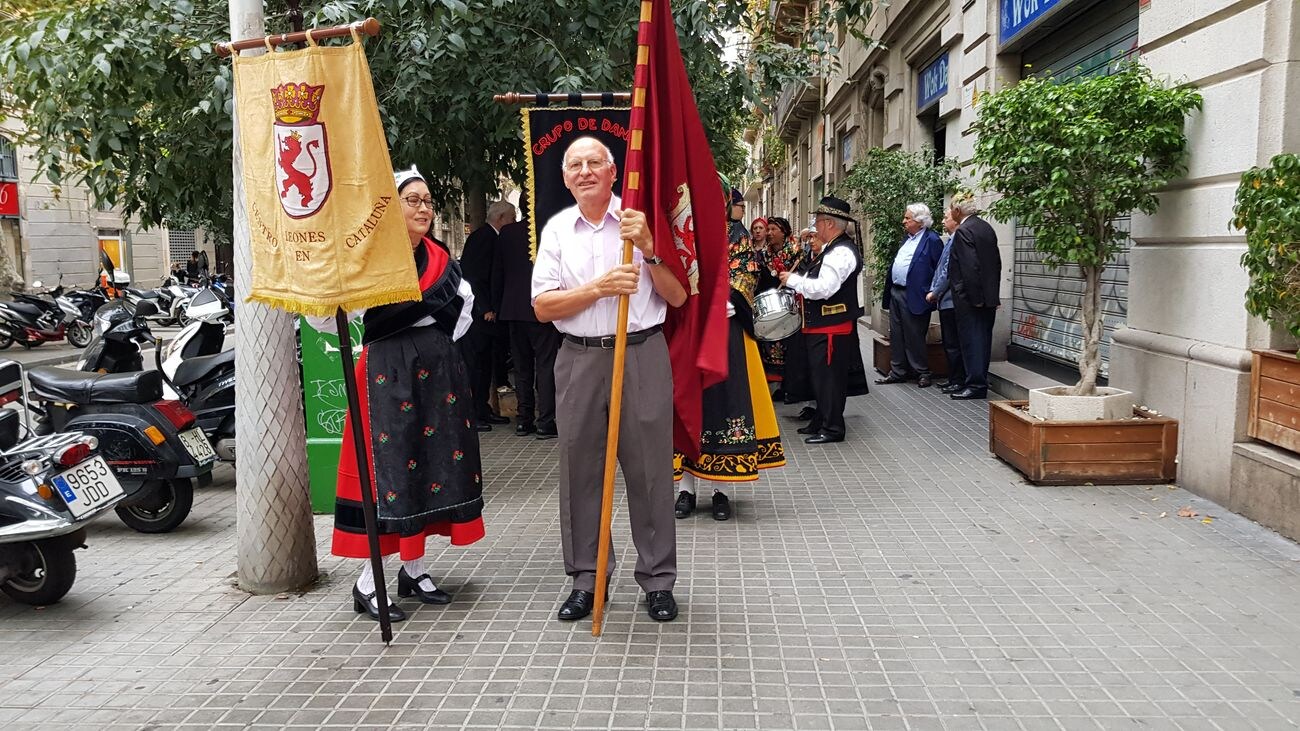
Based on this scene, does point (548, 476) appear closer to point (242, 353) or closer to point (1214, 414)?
point (242, 353)

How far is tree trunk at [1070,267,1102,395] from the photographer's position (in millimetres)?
6523

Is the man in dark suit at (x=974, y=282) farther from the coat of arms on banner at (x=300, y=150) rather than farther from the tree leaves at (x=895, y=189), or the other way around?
the coat of arms on banner at (x=300, y=150)

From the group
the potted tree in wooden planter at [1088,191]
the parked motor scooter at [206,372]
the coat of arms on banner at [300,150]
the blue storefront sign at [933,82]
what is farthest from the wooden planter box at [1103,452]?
the blue storefront sign at [933,82]

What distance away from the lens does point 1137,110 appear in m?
6.02

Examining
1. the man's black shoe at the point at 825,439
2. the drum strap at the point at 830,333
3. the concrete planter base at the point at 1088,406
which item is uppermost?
the drum strap at the point at 830,333

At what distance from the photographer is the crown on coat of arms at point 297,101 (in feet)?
12.0

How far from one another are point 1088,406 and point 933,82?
8572 mm

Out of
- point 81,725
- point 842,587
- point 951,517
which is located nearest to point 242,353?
point 81,725

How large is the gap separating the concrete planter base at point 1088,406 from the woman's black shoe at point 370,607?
4285mm

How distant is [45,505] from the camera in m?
4.42

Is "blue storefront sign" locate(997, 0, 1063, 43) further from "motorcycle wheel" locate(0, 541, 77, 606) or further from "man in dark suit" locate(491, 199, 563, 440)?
"motorcycle wheel" locate(0, 541, 77, 606)

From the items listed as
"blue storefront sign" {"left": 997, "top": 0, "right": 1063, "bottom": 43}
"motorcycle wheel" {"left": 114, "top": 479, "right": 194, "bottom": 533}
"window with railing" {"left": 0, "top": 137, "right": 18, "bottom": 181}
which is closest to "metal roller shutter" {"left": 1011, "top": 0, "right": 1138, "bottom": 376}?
"blue storefront sign" {"left": 997, "top": 0, "right": 1063, "bottom": 43}

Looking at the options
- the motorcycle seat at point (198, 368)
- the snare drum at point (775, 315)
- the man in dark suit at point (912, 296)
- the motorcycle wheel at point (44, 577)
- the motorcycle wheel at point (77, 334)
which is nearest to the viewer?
the motorcycle wheel at point (44, 577)

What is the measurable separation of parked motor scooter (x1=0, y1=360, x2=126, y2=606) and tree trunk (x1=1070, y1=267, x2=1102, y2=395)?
226 inches
